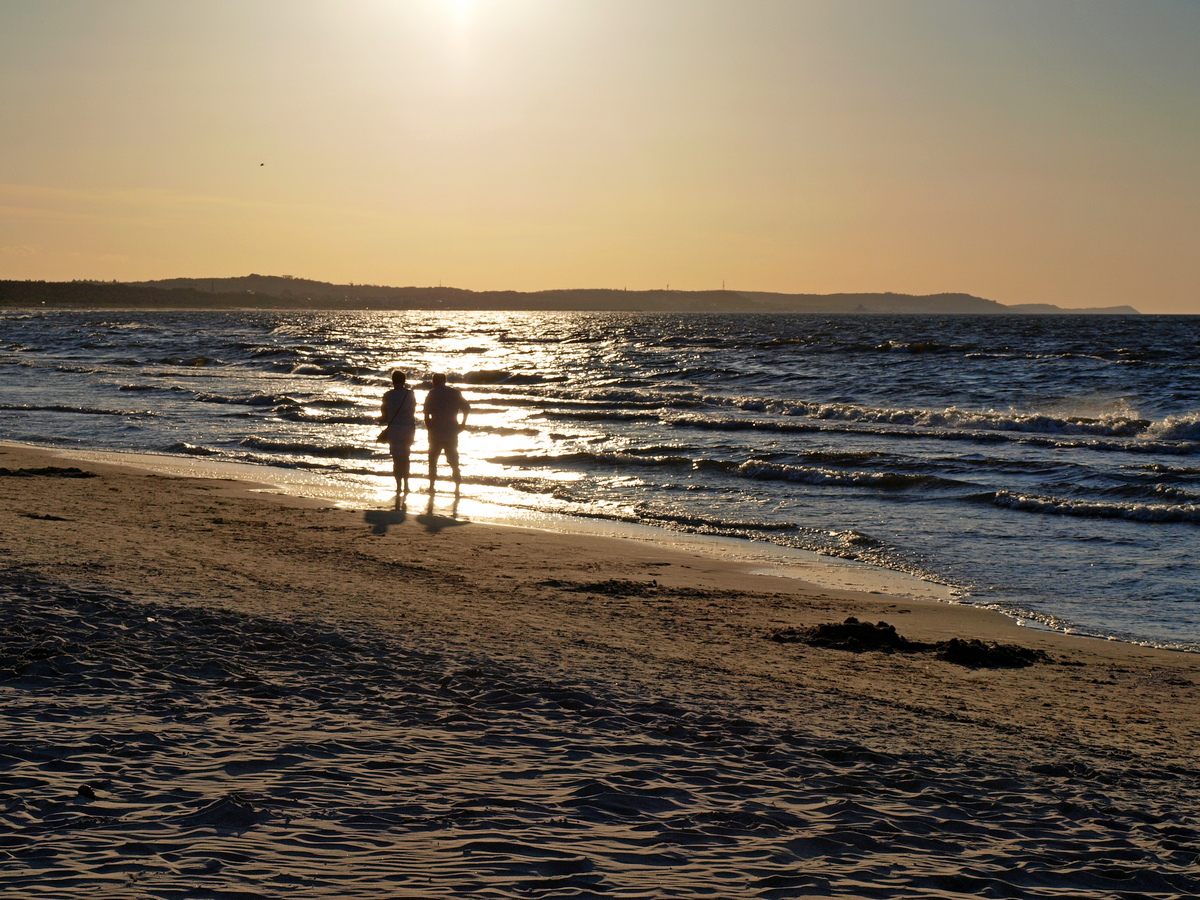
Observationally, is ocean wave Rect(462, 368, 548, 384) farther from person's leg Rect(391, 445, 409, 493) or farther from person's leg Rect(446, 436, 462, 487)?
person's leg Rect(391, 445, 409, 493)

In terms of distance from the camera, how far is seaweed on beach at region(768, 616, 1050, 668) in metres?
6.79

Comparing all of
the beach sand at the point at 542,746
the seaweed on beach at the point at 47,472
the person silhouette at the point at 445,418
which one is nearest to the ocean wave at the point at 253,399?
the seaweed on beach at the point at 47,472

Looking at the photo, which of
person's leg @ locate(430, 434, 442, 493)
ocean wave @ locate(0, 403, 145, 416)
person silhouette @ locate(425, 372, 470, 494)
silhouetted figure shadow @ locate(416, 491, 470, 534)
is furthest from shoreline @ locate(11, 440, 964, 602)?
ocean wave @ locate(0, 403, 145, 416)

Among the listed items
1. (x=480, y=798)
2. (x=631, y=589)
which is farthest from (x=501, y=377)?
(x=480, y=798)

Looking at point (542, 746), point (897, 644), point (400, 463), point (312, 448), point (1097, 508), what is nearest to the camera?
point (542, 746)

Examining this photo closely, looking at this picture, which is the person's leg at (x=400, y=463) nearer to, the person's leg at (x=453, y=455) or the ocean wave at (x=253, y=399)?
the person's leg at (x=453, y=455)

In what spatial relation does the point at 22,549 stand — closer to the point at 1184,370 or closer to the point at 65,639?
the point at 65,639

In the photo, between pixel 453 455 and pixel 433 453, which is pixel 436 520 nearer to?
pixel 453 455

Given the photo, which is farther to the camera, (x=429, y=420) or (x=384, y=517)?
(x=429, y=420)

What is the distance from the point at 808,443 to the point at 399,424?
9456mm

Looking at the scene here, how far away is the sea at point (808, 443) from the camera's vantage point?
35.8ft

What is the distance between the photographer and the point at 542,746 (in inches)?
178

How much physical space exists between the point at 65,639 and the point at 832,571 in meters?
6.89

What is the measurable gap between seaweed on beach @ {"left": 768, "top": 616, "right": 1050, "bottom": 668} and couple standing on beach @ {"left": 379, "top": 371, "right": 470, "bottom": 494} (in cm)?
752
